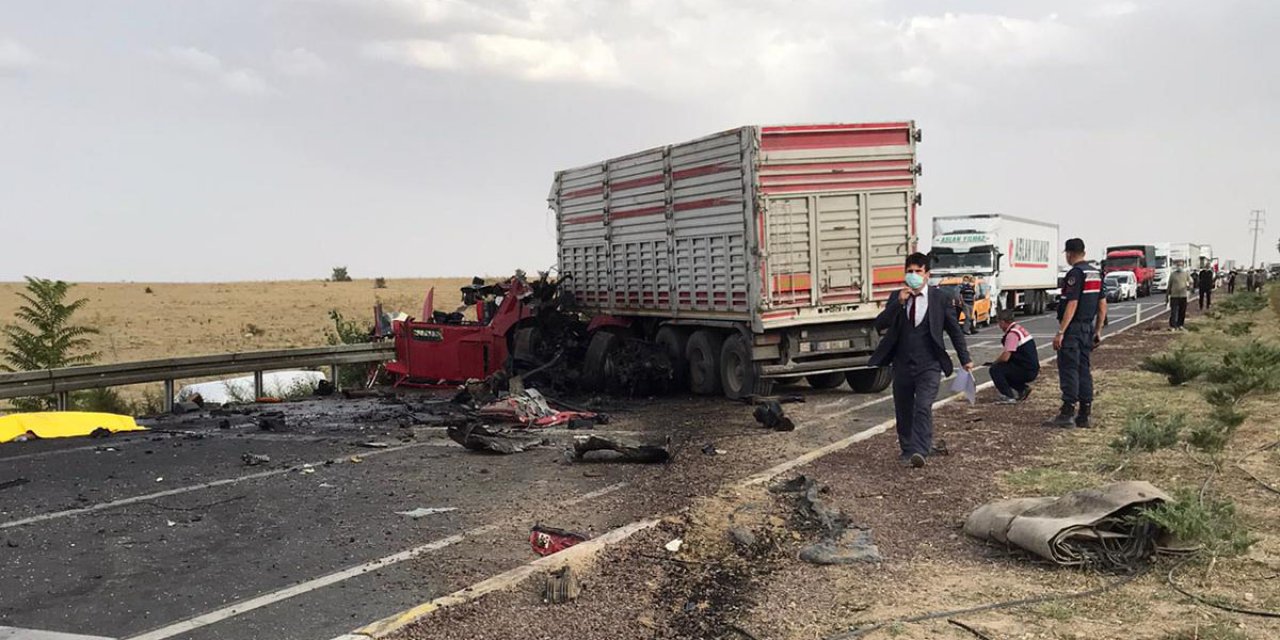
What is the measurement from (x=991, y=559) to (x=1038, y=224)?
35776mm

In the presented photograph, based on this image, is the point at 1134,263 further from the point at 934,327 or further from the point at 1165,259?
the point at 934,327

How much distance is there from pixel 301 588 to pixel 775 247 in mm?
8876

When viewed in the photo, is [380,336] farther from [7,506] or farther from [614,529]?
[614,529]

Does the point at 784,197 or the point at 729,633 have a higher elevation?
the point at 784,197

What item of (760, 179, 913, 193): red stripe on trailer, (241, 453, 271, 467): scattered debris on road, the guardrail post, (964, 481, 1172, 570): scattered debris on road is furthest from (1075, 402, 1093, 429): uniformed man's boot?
the guardrail post

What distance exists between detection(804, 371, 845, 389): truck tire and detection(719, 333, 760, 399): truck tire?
1.75 meters

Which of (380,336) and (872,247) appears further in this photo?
(380,336)

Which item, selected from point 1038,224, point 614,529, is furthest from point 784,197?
point 1038,224

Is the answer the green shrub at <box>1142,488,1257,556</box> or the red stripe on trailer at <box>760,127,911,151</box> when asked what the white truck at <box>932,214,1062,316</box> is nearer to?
the red stripe on trailer at <box>760,127,911,151</box>

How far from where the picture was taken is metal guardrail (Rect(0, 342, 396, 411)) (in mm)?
13188

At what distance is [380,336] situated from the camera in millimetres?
18688

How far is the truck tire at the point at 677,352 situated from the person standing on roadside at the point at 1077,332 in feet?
19.1

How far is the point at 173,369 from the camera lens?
49.0ft

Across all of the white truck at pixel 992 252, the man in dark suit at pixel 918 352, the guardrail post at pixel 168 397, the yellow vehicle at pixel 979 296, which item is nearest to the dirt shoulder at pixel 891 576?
the man in dark suit at pixel 918 352
